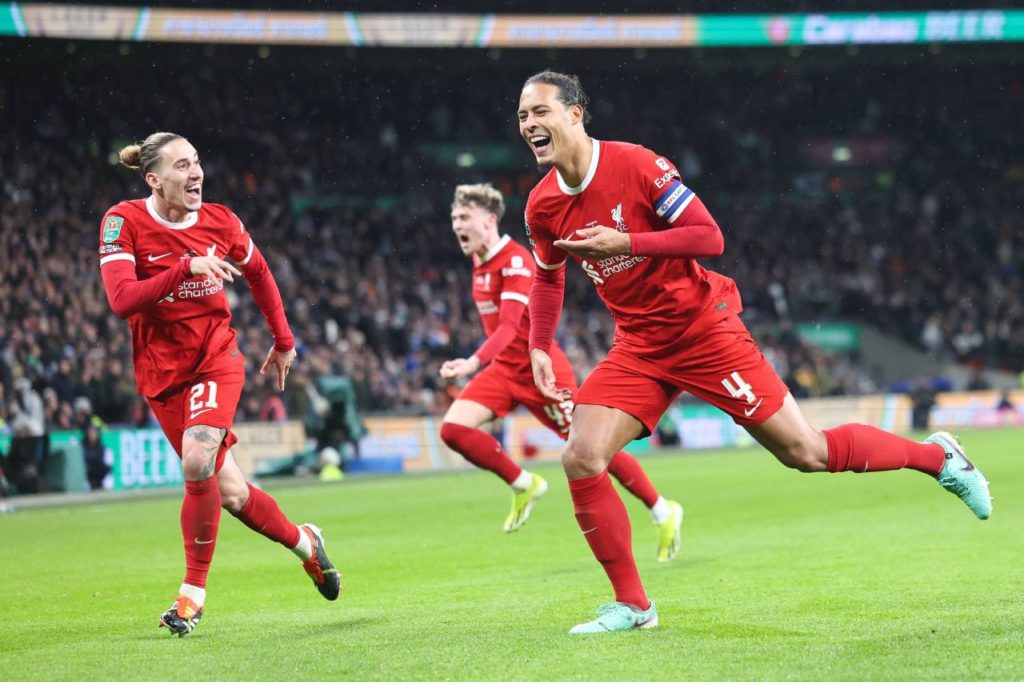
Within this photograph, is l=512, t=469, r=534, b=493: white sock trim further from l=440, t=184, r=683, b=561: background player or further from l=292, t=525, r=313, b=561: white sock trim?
l=292, t=525, r=313, b=561: white sock trim

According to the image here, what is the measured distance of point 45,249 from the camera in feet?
81.4

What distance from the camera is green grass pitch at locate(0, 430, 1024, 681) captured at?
5.30m

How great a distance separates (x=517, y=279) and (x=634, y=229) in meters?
4.16

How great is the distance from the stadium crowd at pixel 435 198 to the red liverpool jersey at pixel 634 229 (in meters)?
14.6

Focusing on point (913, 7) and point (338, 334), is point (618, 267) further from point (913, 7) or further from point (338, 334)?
point (913, 7)

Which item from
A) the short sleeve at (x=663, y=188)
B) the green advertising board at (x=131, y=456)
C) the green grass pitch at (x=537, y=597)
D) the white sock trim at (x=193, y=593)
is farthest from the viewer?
the green advertising board at (x=131, y=456)

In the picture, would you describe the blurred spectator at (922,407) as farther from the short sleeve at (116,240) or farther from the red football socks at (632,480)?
the short sleeve at (116,240)

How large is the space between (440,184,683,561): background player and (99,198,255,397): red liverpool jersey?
10.3 feet

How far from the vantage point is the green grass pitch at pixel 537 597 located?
5.30m

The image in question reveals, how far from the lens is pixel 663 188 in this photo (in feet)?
20.0

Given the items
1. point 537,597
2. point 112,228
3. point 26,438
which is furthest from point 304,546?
point 26,438

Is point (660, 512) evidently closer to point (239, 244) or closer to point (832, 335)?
point (239, 244)

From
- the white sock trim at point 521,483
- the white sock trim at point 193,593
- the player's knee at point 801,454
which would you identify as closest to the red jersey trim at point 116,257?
the white sock trim at point 193,593

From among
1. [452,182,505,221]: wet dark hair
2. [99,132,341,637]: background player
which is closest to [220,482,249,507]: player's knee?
[99,132,341,637]: background player
